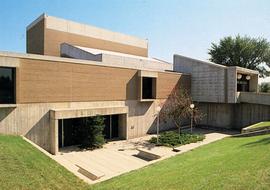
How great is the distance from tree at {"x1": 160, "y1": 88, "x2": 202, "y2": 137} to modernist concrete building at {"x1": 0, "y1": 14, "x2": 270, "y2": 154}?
0.73m

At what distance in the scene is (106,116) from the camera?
19047 millimetres

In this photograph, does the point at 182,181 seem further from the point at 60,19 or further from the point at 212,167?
the point at 60,19

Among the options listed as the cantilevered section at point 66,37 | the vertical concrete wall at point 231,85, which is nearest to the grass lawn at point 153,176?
the vertical concrete wall at point 231,85

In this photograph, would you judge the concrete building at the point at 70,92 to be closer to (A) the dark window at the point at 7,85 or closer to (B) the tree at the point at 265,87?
(A) the dark window at the point at 7,85

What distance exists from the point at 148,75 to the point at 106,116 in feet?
16.1

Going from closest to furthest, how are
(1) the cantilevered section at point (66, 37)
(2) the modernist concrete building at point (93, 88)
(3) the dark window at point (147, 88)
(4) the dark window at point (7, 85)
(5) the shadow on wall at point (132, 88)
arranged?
(4) the dark window at point (7, 85) < (2) the modernist concrete building at point (93, 88) < (5) the shadow on wall at point (132, 88) < (3) the dark window at point (147, 88) < (1) the cantilevered section at point (66, 37)

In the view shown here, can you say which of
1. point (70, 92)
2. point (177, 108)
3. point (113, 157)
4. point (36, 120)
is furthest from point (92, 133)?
point (177, 108)

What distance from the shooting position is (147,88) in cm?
2117

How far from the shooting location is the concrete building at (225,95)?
21297 millimetres

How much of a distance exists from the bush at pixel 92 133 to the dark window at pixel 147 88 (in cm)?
566

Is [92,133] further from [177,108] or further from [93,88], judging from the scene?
[177,108]

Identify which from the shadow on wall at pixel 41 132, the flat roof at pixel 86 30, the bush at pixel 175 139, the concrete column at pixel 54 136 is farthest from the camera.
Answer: the flat roof at pixel 86 30

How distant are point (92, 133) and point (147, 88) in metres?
6.97

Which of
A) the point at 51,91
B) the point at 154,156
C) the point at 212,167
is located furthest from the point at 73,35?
the point at 212,167
